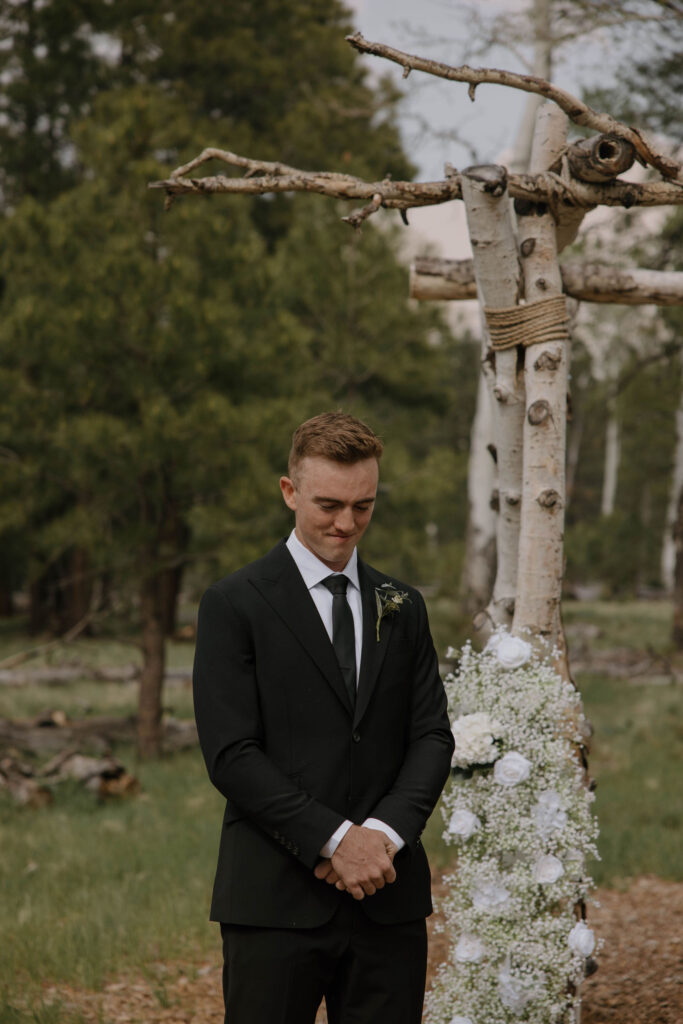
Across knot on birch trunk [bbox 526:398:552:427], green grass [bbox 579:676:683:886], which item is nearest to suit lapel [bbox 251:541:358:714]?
knot on birch trunk [bbox 526:398:552:427]

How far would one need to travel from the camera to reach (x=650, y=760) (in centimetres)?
934

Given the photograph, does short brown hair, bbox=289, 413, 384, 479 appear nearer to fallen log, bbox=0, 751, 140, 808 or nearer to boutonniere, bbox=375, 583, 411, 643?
boutonniere, bbox=375, 583, 411, 643

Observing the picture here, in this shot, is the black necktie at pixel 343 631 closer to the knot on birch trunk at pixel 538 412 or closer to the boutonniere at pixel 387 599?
the boutonniere at pixel 387 599

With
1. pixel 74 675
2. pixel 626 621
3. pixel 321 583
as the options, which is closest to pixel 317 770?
pixel 321 583

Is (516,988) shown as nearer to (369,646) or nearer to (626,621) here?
(369,646)

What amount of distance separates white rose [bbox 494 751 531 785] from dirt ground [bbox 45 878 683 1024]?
31.5 inches

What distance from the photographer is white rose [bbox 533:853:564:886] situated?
11.5 ft

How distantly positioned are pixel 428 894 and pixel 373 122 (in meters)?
17.6

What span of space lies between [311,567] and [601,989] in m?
2.99

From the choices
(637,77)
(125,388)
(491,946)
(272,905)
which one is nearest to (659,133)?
(637,77)

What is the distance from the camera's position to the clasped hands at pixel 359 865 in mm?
2408

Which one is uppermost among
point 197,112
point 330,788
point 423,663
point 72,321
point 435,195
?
point 197,112

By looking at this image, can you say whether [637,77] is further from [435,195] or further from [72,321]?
[435,195]

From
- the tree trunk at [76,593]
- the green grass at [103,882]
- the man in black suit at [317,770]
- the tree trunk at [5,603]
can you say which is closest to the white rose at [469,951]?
the man in black suit at [317,770]
